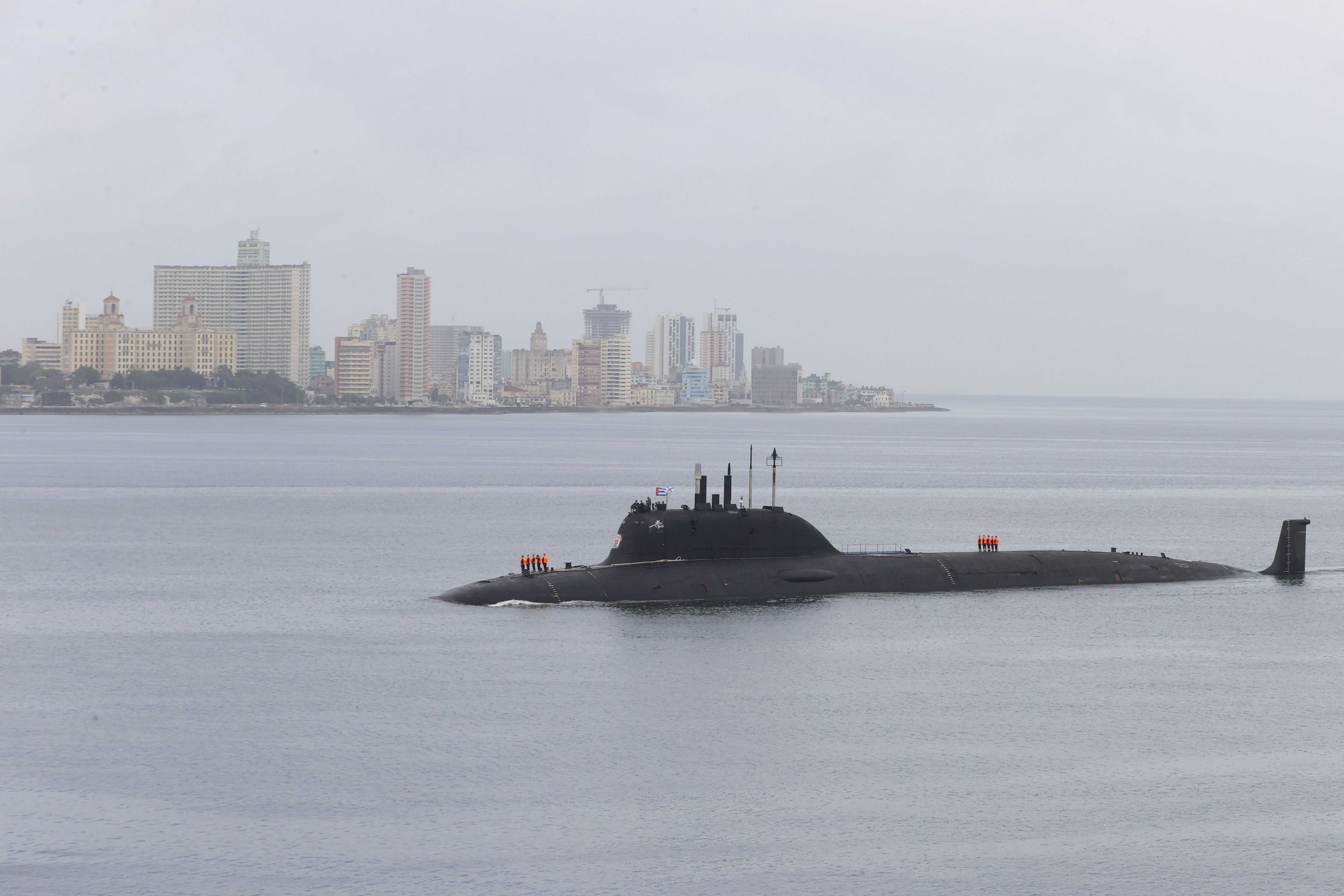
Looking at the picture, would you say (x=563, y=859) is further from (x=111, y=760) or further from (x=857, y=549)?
(x=857, y=549)

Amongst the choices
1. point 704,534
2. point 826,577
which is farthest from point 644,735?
point 826,577

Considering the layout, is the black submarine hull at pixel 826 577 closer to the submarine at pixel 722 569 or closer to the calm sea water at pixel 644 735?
the submarine at pixel 722 569

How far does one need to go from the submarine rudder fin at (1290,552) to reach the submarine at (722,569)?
12334mm

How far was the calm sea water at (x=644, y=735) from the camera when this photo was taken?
76.6ft

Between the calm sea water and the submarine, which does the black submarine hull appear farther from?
the calm sea water

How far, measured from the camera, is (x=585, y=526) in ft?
257

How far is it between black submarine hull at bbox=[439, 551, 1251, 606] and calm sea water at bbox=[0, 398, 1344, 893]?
695 mm

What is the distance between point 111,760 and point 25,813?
3.42 metres

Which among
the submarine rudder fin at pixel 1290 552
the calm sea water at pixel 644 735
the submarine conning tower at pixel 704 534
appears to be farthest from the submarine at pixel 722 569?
the submarine rudder fin at pixel 1290 552

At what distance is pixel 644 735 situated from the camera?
3072 centimetres

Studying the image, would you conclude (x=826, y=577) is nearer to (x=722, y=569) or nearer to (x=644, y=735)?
(x=722, y=569)

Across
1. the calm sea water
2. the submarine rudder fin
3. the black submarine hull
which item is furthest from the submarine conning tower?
the submarine rudder fin

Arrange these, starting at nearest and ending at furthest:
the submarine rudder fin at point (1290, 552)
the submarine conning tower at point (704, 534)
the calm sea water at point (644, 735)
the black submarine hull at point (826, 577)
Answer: the calm sea water at point (644, 735), the black submarine hull at point (826, 577), the submarine conning tower at point (704, 534), the submarine rudder fin at point (1290, 552)

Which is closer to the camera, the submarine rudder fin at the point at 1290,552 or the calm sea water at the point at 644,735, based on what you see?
the calm sea water at the point at 644,735
